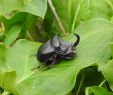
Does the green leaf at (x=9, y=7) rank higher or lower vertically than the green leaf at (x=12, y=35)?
higher

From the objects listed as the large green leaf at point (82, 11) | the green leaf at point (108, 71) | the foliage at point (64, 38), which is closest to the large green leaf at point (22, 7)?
the foliage at point (64, 38)

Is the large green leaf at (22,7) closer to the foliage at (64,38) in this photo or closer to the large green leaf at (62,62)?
the foliage at (64,38)

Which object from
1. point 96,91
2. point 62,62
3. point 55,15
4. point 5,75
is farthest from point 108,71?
point 55,15

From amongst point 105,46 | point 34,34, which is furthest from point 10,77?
point 34,34

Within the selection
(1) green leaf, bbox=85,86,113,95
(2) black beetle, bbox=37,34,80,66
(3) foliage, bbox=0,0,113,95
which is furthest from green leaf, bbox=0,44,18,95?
(1) green leaf, bbox=85,86,113,95

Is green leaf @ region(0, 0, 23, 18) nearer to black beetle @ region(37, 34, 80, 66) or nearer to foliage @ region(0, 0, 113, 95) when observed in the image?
foliage @ region(0, 0, 113, 95)

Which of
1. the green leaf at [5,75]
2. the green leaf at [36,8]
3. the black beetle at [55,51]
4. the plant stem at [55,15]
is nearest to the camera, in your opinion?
the green leaf at [5,75]

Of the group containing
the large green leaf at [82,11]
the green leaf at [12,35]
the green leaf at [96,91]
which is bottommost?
the green leaf at [96,91]
